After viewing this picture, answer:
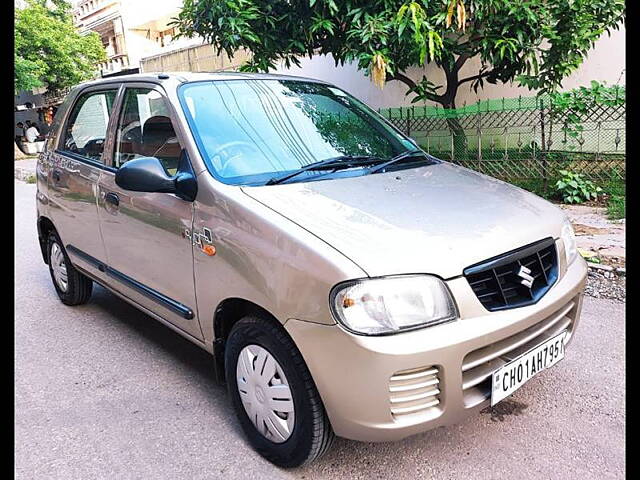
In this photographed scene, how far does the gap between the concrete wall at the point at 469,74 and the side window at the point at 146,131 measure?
5.81 meters

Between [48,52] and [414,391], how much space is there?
67.6 ft

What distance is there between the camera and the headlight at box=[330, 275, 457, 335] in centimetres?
193

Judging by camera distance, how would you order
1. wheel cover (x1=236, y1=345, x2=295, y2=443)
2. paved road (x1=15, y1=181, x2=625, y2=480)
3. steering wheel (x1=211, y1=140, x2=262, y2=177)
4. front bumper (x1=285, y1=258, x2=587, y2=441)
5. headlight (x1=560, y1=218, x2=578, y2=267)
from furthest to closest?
steering wheel (x1=211, y1=140, x2=262, y2=177)
headlight (x1=560, y1=218, x2=578, y2=267)
paved road (x1=15, y1=181, x2=625, y2=480)
wheel cover (x1=236, y1=345, x2=295, y2=443)
front bumper (x1=285, y1=258, x2=587, y2=441)

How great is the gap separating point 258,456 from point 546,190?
5.18m

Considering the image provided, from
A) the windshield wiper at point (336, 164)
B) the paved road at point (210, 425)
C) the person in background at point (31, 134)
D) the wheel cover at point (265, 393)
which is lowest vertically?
the paved road at point (210, 425)

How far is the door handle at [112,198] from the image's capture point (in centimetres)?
327

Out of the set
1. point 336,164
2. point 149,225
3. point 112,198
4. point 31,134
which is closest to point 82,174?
point 112,198

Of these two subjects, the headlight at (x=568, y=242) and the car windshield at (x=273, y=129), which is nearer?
the headlight at (x=568, y=242)

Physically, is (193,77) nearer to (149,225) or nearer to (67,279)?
(149,225)

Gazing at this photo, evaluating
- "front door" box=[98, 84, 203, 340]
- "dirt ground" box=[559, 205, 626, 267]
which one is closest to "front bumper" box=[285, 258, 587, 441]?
"front door" box=[98, 84, 203, 340]

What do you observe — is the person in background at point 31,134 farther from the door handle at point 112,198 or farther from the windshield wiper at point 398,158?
the windshield wiper at point 398,158

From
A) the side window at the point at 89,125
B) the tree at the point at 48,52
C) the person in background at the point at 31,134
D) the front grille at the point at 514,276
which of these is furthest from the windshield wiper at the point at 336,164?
the person in background at the point at 31,134

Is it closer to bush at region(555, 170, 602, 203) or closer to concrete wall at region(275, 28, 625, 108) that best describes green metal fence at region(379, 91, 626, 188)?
bush at region(555, 170, 602, 203)

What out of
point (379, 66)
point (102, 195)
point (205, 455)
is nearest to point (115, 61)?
point (379, 66)
